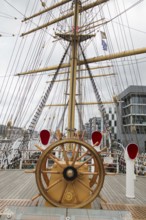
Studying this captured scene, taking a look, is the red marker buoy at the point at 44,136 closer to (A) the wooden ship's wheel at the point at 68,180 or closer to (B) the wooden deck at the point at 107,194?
(A) the wooden ship's wheel at the point at 68,180

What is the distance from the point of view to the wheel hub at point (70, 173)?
3354 millimetres

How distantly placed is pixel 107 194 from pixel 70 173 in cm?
189

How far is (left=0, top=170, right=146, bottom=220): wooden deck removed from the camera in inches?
144

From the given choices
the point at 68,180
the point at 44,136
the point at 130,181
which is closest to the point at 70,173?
the point at 68,180

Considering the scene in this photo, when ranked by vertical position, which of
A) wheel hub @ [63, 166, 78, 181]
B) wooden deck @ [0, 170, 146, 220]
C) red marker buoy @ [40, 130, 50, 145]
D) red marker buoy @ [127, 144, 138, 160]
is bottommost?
wooden deck @ [0, 170, 146, 220]

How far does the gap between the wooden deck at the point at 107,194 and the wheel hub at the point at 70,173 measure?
79 cm

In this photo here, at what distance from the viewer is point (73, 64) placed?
8.30 m

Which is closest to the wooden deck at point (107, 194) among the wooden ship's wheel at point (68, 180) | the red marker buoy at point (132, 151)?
the wooden ship's wheel at point (68, 180)

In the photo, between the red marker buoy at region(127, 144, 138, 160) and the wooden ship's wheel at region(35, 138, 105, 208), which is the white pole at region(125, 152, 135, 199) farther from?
the wooden ship's wheel at region(35, 138, 105, 208)

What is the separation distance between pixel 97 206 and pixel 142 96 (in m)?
41.1

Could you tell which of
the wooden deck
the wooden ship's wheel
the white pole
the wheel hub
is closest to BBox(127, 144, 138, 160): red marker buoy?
the white pole

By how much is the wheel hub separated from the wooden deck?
792mm

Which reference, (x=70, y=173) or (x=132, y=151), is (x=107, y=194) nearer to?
(x=132, y=151)

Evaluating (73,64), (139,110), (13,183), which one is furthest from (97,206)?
(139,110)
